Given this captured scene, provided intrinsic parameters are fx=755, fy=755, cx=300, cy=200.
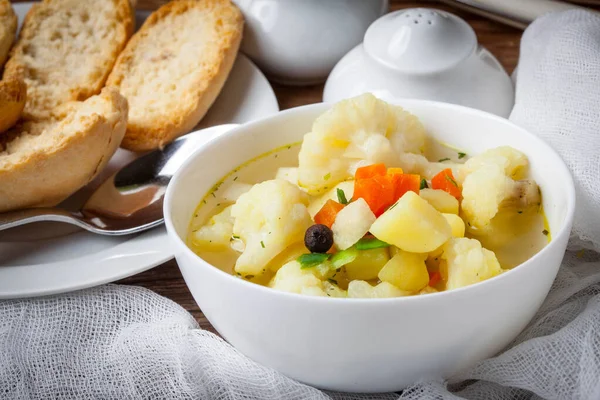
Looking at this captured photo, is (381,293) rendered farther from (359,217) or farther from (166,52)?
(166,52)

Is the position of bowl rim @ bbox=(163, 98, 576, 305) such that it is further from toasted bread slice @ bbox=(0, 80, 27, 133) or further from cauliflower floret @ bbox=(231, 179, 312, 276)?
toasted bread slice @ bbox=(0, 80, 27, 133)

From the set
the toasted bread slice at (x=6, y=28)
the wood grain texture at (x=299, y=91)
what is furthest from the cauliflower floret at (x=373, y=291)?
the toasted bread slice at (x=6, y=28)

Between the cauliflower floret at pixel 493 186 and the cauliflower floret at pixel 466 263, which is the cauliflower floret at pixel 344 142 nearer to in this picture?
the cauliflower floret at pixel 493 186

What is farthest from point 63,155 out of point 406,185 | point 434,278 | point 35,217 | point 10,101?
point 434,278

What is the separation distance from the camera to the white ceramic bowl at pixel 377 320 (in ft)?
4.15

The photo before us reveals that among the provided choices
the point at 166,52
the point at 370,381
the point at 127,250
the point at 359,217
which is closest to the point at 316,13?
the point at 166,52

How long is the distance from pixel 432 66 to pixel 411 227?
1.04m

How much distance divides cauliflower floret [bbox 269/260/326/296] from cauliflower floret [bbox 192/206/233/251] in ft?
0.67

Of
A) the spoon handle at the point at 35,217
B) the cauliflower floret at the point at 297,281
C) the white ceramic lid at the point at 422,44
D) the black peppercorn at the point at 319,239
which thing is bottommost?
the spoon handle at the point at 35,217

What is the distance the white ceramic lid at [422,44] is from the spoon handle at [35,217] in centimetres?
102

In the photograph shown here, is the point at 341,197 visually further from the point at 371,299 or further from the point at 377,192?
the point at 371,299

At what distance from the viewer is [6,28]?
250 centimetres

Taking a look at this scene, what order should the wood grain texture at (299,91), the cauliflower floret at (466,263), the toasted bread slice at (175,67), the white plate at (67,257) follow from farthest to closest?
the toasted bread slice at (175,67) → the wood grain texture at (299,91) → the white plate at (67,257) → the cauliflower floret at (466,263)

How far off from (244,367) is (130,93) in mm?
1205
